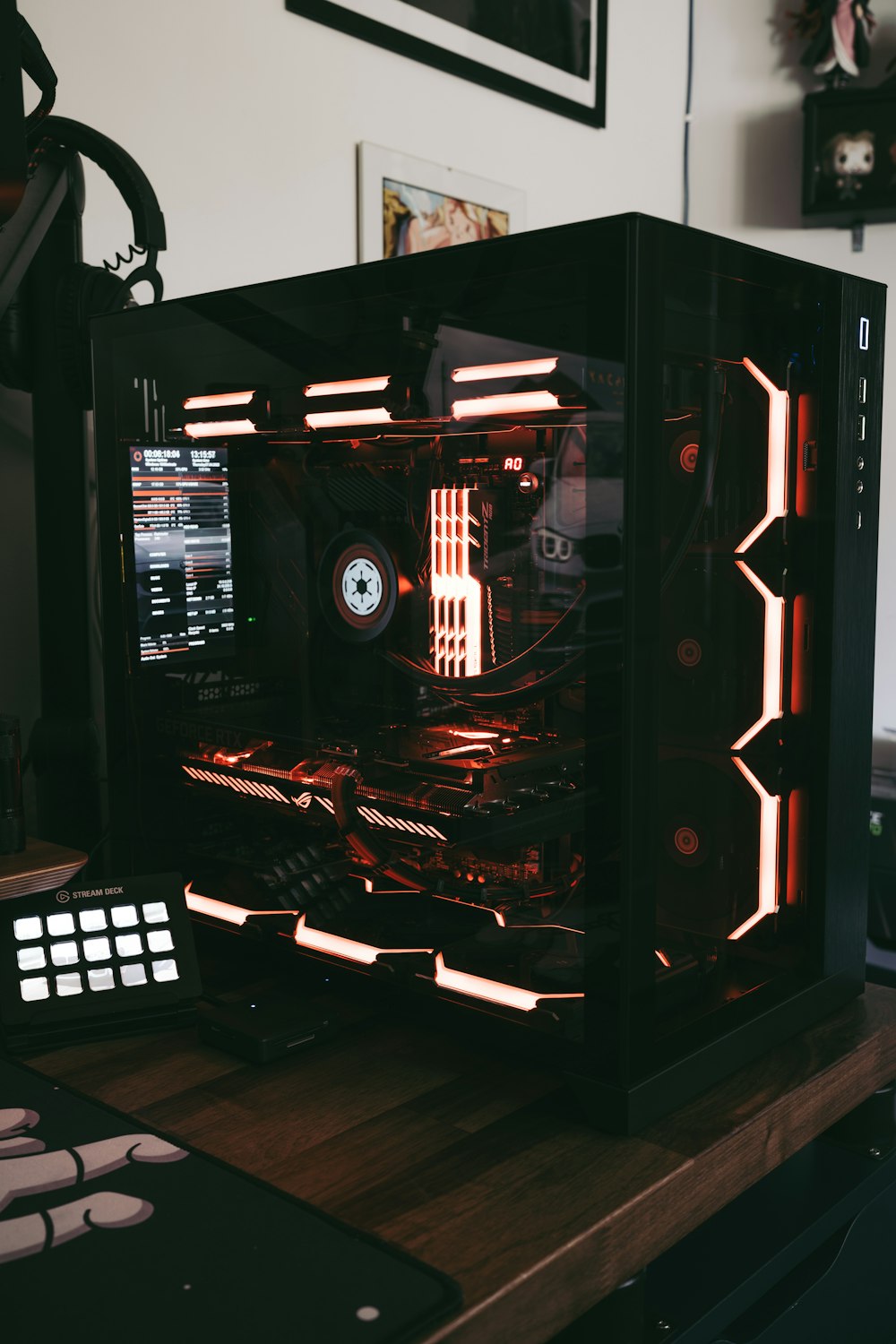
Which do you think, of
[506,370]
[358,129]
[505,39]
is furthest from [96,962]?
[505,39]

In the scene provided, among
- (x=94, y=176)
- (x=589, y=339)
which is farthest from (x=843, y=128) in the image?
(x=589, y=339)

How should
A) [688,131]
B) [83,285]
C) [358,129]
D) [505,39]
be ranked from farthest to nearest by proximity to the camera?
[688,131] → [505,39] → [358,129] → [83,285]

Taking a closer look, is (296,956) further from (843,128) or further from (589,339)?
(843,128)

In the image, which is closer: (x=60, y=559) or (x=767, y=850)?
(x=767, y=850)

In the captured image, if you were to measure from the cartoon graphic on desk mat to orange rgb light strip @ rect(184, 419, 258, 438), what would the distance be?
0.54m

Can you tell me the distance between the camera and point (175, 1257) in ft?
1.87

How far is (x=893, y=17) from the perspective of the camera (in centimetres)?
210

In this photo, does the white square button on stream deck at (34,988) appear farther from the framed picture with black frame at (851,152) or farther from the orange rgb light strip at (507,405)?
the framed picture with black frame at (851,152)

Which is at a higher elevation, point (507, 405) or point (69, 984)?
point (507, 405)

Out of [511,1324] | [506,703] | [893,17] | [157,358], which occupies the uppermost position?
[893,17]

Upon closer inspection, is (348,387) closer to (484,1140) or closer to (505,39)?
(484,1140)

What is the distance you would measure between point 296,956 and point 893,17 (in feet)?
6.93

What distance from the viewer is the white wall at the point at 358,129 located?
130 centimetres

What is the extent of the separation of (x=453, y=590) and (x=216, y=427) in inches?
11.0
